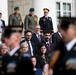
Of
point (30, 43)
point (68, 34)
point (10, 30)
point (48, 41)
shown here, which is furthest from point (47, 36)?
point (68, 34)

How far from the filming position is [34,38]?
42.4ft

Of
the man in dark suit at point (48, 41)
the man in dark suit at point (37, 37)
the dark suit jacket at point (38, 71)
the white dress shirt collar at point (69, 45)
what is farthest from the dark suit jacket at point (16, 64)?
the man in dark suit at point (37, 37)

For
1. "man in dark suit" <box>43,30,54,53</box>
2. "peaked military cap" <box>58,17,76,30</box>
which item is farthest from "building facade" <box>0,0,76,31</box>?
"peaked military cap" <box>58,17,76,30</box>

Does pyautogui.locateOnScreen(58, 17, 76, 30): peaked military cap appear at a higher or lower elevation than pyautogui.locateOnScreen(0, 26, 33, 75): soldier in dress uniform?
higher

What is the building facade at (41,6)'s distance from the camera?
55.3ft

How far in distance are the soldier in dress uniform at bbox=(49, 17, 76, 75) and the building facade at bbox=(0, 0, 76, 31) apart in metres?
10.6

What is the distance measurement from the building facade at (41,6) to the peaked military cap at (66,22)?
10.4 m

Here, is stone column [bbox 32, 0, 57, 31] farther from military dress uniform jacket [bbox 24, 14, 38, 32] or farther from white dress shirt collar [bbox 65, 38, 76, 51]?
white dress shirt collar [bbox 65, 38, 76, 51]

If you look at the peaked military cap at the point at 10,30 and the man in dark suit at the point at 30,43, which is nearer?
the peaked military cap at the point at 10,30

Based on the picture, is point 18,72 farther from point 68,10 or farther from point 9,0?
point 68,10

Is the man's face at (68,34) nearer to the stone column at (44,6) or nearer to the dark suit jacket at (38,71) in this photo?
the dark suit jacket at (38,71)

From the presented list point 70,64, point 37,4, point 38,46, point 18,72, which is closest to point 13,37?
point 18,72

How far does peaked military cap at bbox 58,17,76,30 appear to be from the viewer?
597cm

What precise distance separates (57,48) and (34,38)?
22.7 feet
